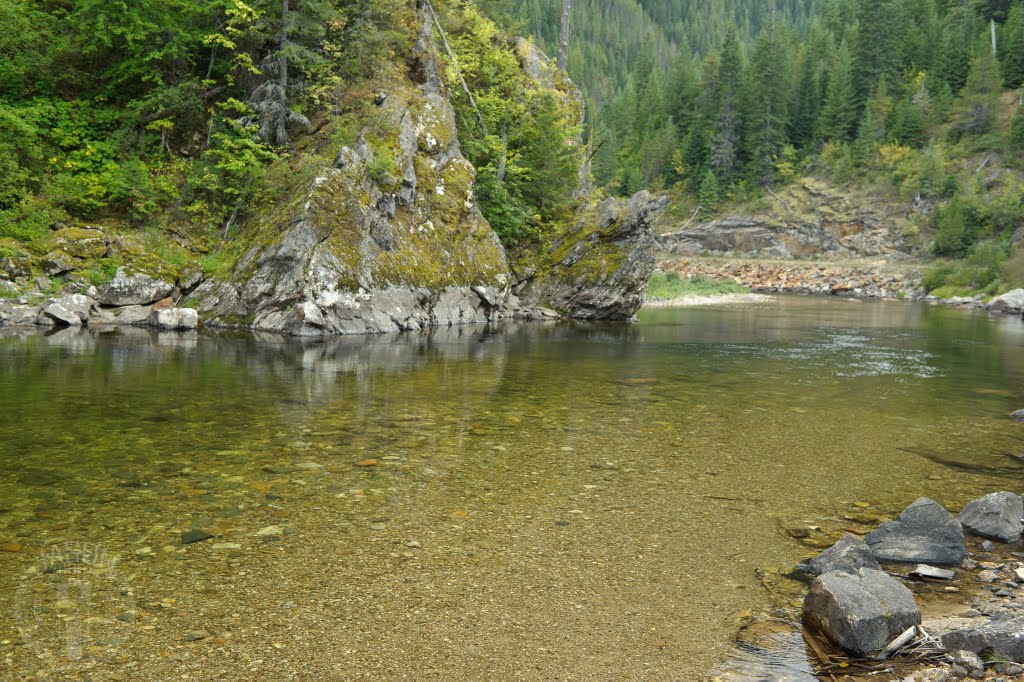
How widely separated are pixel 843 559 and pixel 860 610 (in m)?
0.87

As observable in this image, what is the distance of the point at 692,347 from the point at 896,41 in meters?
94.5

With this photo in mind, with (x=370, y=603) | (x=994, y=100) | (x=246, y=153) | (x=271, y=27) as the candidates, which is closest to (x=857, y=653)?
(x=370, y=603)

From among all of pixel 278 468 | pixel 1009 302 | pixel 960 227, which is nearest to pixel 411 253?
pixel 278 468

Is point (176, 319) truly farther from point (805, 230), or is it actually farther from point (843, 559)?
point (805, 230)

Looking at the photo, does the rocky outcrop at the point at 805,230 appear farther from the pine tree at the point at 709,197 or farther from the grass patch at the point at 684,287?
the grass patch at the point at 684,287

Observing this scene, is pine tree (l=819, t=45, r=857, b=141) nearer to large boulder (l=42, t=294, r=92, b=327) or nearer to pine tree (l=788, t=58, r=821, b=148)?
pine tree (l=788, t=58, r=821, b=148)

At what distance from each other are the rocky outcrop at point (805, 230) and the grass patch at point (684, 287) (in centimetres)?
1801

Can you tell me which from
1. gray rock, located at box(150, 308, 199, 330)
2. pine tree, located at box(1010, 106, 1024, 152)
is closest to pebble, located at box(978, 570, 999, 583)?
gray rock, located at box(150, 308, 199, 330)

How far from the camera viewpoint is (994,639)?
14.4 ft

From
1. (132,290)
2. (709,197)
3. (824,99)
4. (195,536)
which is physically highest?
(824,99)

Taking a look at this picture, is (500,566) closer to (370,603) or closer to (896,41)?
(370,603)

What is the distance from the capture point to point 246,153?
2553 cm

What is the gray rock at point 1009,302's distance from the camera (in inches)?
1617

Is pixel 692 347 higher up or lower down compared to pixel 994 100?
lower down
